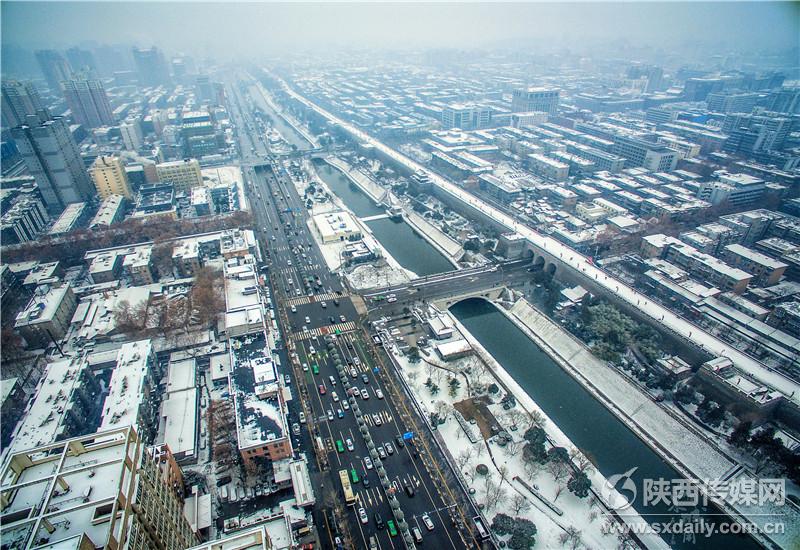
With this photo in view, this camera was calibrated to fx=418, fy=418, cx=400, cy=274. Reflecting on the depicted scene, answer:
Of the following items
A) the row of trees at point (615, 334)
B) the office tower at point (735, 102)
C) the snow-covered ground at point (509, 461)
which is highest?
the office tower at point (735, 102)

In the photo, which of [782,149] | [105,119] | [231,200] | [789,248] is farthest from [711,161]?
[105,119]

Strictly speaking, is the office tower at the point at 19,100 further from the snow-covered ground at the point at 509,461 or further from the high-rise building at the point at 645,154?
the high-rise building at the point at 645,154

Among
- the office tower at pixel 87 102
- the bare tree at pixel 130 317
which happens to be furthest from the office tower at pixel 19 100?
the bare tree at pixel 130 317

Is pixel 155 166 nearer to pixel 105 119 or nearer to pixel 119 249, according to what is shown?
pixel 119 249

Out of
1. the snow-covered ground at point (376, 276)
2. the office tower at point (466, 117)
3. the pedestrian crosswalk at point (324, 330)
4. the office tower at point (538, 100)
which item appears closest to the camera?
the pedestrian crosswalk at point (324, 330)

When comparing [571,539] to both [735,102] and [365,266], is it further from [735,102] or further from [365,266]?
[735,102]

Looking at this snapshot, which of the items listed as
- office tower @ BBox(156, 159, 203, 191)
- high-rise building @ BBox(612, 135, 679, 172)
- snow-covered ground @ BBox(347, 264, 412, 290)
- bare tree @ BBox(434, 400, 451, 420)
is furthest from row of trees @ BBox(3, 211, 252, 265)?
high-rise building @ BBox(612, 135, 679, 172)

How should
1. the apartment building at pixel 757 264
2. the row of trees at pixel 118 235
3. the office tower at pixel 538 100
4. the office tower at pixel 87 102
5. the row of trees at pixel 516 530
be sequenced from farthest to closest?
the office tower at pixel 538 100 → the office tower at pixel 87 102 → the row of trees at pixel 118 235 → the apartment building at pixel 757 264 → the row of trees at pixel 516 530
